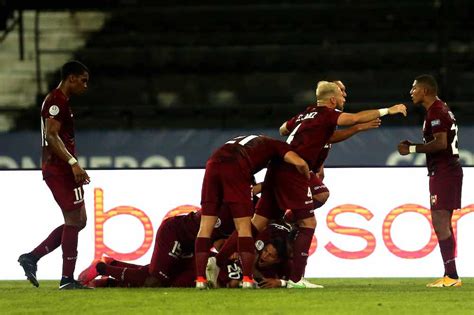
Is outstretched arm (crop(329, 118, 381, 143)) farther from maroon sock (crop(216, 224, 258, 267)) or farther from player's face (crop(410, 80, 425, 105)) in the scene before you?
maroon sock (crop(216, 224, 258, 267))

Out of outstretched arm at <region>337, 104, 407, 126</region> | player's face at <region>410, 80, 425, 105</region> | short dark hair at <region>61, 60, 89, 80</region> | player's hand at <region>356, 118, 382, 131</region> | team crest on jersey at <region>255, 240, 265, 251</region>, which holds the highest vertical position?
short dark hair at <region>61, 60, 89, 80</region>

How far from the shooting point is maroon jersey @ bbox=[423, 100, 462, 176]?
9.84 meters

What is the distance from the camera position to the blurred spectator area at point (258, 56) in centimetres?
1595

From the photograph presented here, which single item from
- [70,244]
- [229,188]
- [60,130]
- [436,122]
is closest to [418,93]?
[436,122]

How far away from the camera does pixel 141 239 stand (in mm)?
12000

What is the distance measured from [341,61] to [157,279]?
7670mm

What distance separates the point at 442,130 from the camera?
386 inches

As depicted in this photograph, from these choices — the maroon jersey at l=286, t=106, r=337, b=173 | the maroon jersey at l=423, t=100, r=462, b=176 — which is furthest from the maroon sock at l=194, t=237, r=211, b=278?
the maroon jersey at l=423, t=100, r=462, b=176

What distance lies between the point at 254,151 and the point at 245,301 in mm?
1679

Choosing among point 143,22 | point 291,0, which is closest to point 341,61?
point 291,0

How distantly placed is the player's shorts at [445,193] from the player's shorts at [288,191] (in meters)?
1.12

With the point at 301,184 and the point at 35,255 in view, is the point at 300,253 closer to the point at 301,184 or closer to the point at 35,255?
the point at 301,184

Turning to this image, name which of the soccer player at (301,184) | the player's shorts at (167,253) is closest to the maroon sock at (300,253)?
the soccer player at (301,184)

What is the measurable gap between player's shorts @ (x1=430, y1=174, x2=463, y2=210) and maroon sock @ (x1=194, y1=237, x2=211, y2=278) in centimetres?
207
